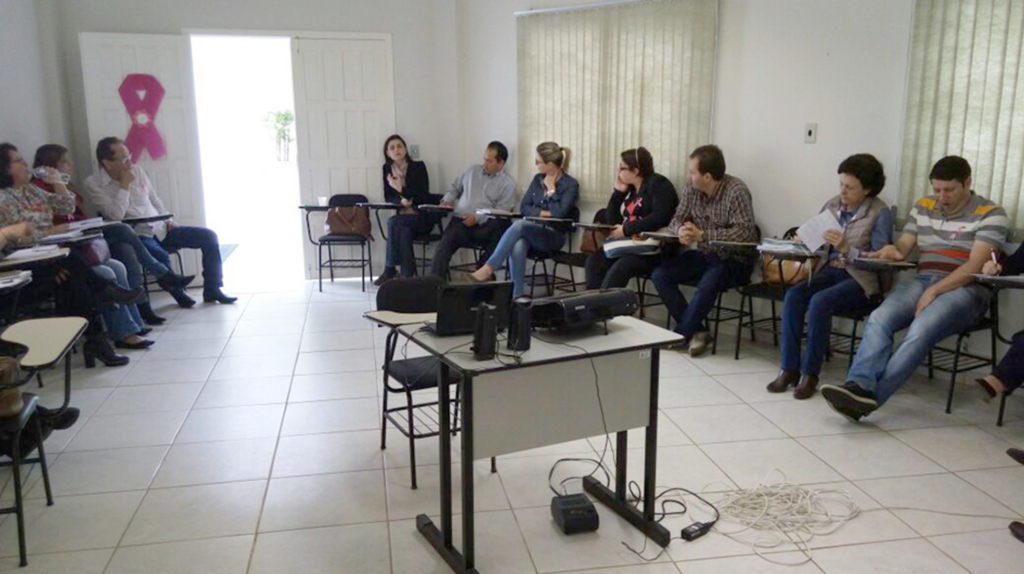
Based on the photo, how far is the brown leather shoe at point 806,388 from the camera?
405 cm

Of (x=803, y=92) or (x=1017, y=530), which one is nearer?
(x=1017, y=530)

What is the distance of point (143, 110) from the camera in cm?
661

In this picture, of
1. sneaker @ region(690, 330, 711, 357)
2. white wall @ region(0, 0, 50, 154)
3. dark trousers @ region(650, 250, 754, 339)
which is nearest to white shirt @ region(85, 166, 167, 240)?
white wall @ region(0, 0, 50, 154)

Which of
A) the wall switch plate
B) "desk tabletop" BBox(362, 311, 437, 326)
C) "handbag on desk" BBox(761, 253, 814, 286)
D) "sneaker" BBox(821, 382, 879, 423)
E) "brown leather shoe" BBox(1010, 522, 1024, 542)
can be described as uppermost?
the wall switch plate

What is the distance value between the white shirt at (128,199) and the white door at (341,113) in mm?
1351

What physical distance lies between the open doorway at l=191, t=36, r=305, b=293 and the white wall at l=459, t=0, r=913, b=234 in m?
6.90

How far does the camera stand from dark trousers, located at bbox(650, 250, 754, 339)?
15.8ft

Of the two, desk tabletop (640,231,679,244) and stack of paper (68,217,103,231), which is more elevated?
stack of paper (68,217,103,231)

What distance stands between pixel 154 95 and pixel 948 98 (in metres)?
6.18

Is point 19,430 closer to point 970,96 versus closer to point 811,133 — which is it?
point 811,133

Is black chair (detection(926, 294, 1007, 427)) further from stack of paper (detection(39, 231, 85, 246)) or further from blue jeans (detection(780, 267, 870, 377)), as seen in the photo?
stack of paper (detection(39, 231, 85, 246))

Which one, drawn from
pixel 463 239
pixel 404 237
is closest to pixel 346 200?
pixel 404 237

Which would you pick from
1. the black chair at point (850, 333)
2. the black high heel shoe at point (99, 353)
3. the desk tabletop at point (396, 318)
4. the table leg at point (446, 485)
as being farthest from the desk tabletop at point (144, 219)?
the black chair at point (850, 333)

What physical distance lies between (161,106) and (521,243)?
3.52m
